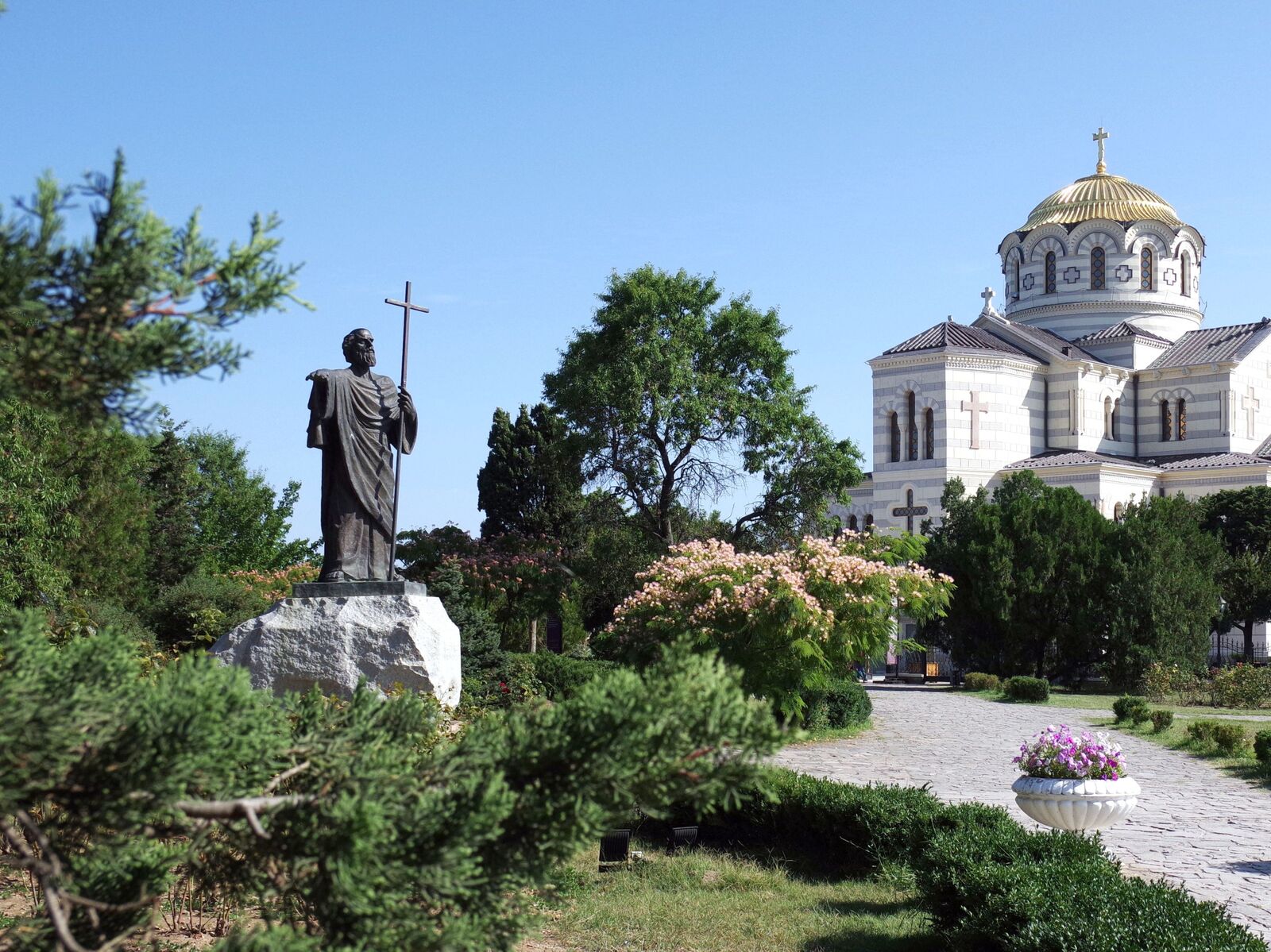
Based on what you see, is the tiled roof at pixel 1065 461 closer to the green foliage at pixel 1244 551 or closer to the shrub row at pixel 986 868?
the green foliage at pixel 1244 551

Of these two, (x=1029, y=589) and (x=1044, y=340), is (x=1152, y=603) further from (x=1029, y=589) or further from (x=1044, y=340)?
(x=1044, y=340)

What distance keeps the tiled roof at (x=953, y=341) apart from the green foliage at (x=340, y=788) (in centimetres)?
4270

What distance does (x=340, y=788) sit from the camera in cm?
284

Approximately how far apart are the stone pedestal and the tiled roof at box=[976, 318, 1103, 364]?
129ft

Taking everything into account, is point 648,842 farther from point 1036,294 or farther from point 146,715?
point 1036,294

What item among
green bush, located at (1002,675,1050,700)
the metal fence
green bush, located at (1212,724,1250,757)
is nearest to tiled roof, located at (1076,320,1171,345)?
the metal fence

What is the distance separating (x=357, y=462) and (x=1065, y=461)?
1448 inches

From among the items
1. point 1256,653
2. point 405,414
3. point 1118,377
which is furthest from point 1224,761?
point 1118,377

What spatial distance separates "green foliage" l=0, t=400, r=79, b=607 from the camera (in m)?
18.1

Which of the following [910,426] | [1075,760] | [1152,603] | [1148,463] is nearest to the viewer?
[1075,760]

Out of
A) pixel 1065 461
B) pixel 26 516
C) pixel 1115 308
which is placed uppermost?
pixel 1115 308

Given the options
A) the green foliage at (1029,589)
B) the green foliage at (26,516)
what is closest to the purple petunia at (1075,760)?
the green foliage at (26,516)

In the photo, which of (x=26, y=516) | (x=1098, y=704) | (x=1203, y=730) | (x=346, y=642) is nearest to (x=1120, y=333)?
(x=1098, y=704)

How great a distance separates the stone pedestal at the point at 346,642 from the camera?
1052 cm
